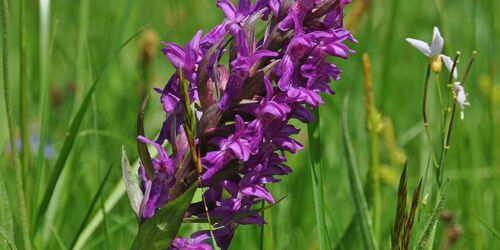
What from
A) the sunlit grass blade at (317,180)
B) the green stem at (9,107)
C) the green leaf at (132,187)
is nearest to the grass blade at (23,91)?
the green stem at (9,107)

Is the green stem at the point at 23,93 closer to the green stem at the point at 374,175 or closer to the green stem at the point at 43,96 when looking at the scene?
the green stem at the point at 43,96

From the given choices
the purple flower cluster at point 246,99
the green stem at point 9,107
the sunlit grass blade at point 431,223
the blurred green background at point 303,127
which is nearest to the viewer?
the purple flower cluster at point 246,99

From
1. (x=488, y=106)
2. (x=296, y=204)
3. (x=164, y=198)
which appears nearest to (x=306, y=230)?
(x=296, y=204)

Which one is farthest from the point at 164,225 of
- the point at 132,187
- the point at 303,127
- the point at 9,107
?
the point at 303,127

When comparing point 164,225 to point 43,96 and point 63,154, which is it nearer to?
point 63,154

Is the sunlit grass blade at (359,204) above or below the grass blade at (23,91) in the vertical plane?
→ below

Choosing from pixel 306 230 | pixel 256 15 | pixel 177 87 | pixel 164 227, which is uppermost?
pixel 256 15

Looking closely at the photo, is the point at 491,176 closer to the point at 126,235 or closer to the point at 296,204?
the point at 296,204
